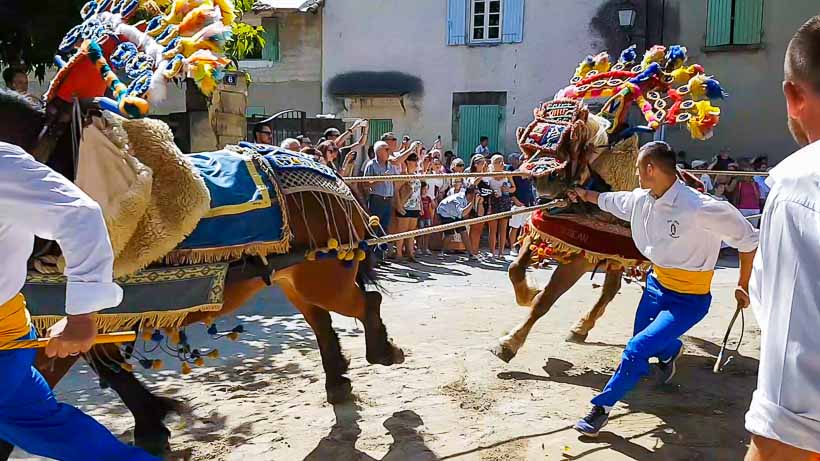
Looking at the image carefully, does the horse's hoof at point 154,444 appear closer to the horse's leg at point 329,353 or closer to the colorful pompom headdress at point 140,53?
the horse's leg at point 329,353

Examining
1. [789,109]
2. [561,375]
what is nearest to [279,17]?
[561,375]

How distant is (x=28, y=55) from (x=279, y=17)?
1204 centimetres

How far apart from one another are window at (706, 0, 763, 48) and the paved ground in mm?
10570

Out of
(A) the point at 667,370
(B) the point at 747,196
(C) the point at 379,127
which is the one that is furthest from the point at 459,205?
(C) the point at 379,127

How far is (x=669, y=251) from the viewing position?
146 inches

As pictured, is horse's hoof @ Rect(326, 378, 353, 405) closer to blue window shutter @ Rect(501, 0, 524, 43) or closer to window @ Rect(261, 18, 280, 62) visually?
blue window shutter @ Rect(501, 0, 524, 43)

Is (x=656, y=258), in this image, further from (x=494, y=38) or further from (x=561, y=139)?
(x=494, y=38)

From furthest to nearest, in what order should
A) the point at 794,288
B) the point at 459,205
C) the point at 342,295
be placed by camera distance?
1. the point at 459,205
2. the point at 342,295
3. the point at 794,288

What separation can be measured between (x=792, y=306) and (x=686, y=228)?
2474 millimetres

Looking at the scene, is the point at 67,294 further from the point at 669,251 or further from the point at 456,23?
the point at 456,23

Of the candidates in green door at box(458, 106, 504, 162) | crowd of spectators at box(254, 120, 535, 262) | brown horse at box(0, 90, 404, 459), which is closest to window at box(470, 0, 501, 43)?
green door at box(458, 106, 504, 162)

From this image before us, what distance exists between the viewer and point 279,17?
17.4 m

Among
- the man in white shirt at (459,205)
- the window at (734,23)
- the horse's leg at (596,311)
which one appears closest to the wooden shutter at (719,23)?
the window at (734,23)

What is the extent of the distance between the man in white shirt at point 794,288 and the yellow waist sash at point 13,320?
1983 millimetres
